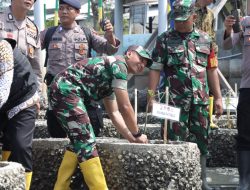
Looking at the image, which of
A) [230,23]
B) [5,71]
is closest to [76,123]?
[5,71]

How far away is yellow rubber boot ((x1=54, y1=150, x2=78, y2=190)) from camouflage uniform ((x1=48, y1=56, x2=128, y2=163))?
0.08m

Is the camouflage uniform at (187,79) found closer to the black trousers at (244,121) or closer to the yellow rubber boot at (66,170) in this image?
the black trousers at (244,121)

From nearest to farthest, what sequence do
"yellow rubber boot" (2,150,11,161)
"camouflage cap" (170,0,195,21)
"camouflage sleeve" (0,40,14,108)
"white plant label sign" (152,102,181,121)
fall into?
"camouflage sleeve" (0,40,14,108) < "yellow rubber boot" (2,150,11,161) < "white plant label sign" (152,102,181,121) < "camouflage cap" (170,0,195,21)

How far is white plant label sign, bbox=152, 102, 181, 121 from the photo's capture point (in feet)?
19.2

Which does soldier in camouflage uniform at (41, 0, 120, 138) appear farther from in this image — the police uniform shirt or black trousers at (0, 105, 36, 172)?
black trousers at (0, 105, 36, 172)

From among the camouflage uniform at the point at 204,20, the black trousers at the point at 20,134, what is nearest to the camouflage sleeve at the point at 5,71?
the black trousers at the point at 20,134

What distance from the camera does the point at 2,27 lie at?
6277 mm

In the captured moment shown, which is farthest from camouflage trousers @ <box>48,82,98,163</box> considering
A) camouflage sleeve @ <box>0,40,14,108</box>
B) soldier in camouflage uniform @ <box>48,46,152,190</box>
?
camouflage sleeve @ <box>0,40,14,108</box>

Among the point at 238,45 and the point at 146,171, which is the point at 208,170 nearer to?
the point at 238,45

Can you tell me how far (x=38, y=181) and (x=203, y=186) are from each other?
1.57m

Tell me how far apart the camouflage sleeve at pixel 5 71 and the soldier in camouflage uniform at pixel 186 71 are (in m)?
1.90

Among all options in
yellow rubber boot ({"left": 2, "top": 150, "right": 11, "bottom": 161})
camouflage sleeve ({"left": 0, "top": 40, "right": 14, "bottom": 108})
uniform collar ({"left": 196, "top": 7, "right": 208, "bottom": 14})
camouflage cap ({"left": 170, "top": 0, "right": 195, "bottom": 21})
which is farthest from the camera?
uniform collar ({"left": 196, "top": 7, "right": 208, "bottom": 14})

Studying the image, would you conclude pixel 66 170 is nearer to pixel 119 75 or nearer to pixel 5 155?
pixel 5 155

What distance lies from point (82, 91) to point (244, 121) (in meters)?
1.65
